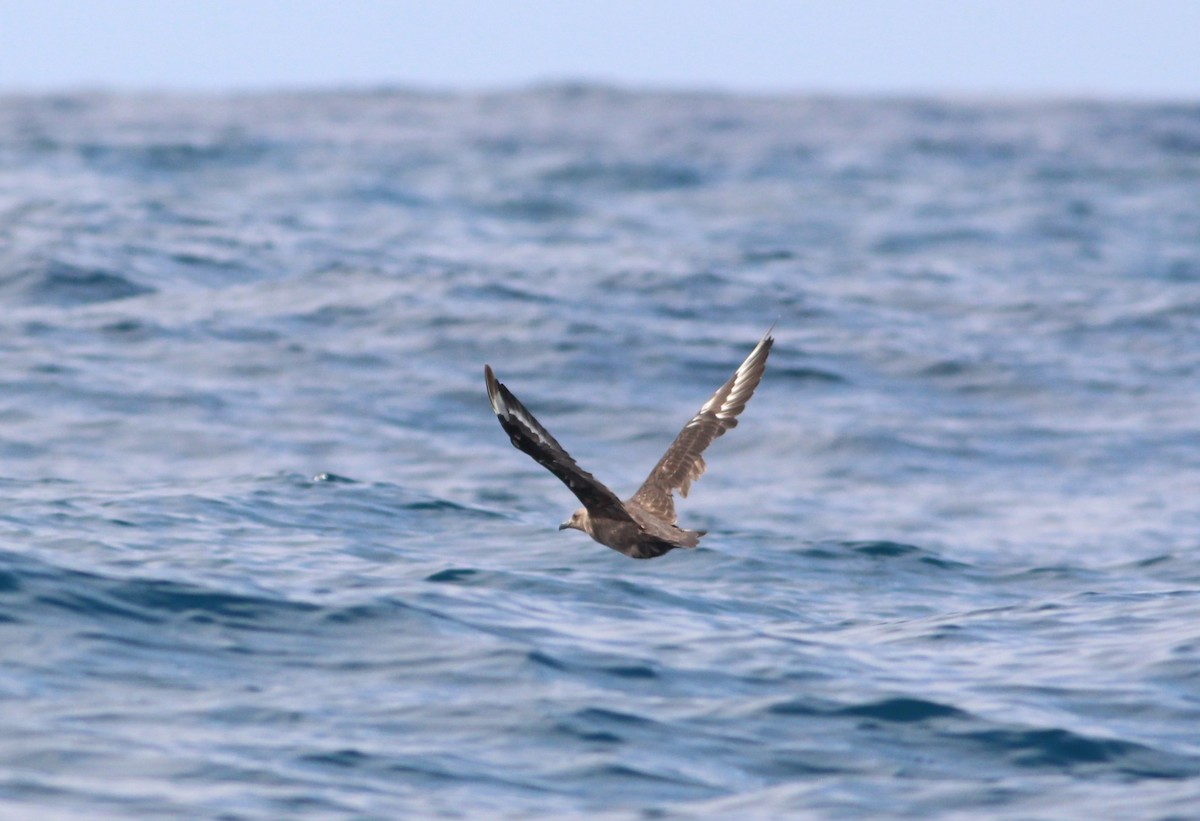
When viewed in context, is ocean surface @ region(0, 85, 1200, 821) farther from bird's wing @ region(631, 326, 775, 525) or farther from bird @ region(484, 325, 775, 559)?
bird's wing @ region(631, 326, 775, 525)

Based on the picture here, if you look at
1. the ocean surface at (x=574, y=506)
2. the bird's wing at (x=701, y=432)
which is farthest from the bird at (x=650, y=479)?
the ocean surface at (x=574, y=506)

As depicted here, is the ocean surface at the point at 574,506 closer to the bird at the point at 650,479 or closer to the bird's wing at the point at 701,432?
the bird at the point at 650,479

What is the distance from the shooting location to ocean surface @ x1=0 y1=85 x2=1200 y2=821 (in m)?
8.06

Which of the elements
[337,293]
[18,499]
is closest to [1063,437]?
[337,293]

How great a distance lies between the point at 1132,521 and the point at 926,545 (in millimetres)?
2637

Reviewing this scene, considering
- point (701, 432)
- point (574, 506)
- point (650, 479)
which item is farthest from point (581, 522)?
point (574, 506)

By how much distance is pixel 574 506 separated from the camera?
14.4 meters

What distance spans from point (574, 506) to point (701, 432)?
13.0 ft

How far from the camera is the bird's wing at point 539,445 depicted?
8.16 m

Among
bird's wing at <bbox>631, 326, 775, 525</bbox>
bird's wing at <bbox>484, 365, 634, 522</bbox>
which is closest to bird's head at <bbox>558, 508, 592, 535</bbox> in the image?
bird's wing at <bbox>484, 365, 634, 522</bbox>

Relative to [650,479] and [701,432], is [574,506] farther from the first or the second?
[650,479]

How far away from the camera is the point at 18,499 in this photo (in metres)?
12.3

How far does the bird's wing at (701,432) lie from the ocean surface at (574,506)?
882mm

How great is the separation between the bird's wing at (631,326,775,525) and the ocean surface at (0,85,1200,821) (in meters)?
0.88
